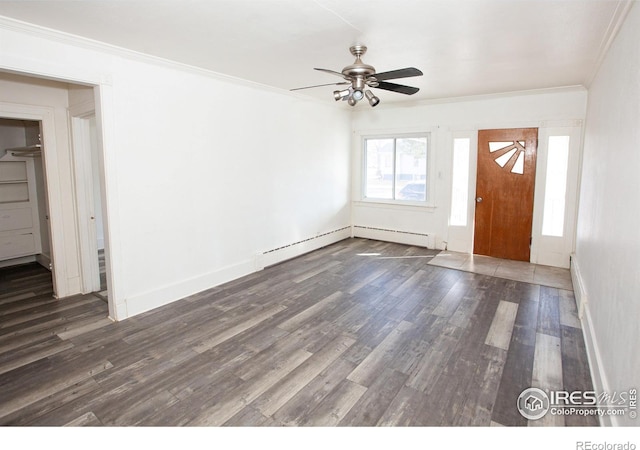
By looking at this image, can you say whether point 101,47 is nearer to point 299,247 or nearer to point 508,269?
point 299,247

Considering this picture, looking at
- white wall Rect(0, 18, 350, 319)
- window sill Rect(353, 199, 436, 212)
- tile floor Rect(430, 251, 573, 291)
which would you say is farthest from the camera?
window sill Rect(353, 199, 436, 212)

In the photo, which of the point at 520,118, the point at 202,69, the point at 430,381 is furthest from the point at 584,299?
the point at 202,69

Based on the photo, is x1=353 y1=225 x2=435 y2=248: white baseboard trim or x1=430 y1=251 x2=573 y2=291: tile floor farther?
x1=353 y1=225 x2=435 y2=248: white baseboard trim

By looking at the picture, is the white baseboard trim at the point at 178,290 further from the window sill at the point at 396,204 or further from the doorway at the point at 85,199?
the window sill at the point at 396,204

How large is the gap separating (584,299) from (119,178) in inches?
183

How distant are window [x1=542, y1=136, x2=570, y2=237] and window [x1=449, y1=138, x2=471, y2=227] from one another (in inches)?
45.0

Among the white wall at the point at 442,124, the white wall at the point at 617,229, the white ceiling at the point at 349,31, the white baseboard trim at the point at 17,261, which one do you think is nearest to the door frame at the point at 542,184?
the white wall at the point at 442,124

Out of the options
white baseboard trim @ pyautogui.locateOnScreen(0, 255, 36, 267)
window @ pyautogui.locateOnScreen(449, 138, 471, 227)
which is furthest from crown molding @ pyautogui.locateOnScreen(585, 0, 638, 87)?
white baseboard trim @ pyautogui.locateOnScreen(0, 255, 36, 267)

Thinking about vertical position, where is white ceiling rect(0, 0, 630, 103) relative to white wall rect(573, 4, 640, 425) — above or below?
above

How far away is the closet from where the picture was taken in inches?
204

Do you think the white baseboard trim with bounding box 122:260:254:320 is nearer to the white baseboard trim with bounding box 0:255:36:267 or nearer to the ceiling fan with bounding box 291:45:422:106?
the ceiling fan with bounding box 291:45:422:106

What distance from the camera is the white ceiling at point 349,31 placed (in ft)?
8.09

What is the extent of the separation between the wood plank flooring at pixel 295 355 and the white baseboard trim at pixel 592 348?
0.08 meters

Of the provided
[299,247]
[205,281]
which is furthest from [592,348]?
[299,247]
